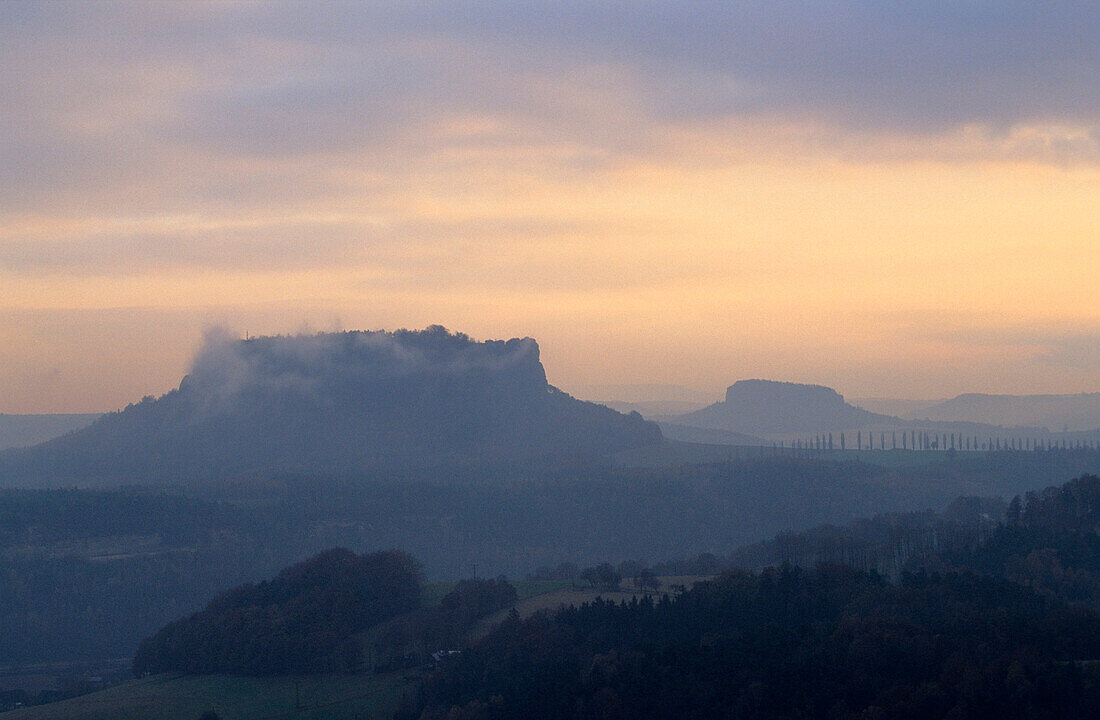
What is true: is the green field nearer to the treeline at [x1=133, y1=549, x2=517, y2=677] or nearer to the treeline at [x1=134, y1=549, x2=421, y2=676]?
the treeline at [x1=134, y1=549, x2=421, y2=676]

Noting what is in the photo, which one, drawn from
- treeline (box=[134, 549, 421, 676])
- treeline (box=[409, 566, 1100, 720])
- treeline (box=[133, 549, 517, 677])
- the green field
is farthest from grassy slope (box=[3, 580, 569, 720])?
treeline (box=[409, 566, 1100, 720])

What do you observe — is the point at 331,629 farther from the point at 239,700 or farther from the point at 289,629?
the point at 239,700

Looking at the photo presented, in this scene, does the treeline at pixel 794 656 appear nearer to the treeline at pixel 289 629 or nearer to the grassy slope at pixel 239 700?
the grassy slope at pixel 239 700

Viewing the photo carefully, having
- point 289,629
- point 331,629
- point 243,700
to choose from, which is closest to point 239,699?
point 243,700

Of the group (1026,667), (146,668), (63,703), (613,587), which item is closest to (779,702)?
(1026,667)

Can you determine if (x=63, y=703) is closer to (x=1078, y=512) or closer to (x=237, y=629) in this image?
(x=237, y=629)

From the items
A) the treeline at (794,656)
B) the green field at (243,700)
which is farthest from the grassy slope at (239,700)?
the treeline at (794,656)
